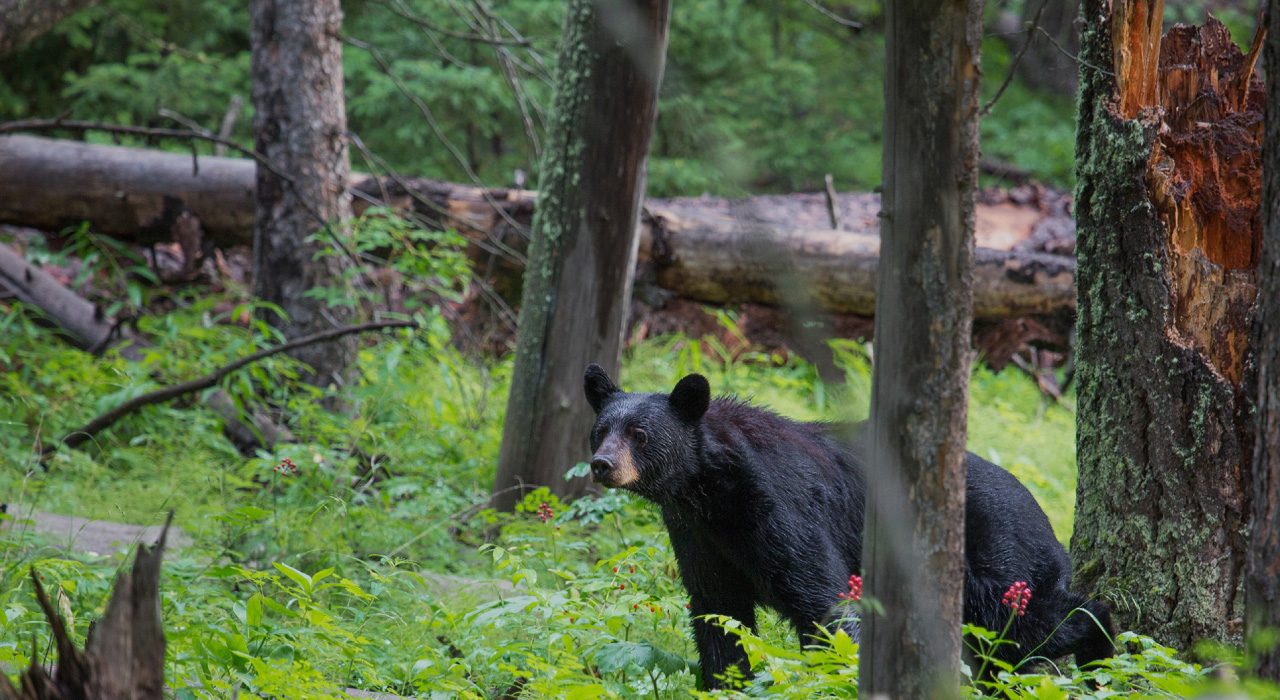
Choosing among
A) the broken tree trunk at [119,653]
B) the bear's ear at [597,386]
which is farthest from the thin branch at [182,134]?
the broken tree trunk at [119,653]

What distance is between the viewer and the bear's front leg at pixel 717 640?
9.96 ft

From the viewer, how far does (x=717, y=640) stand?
3160 millimetres

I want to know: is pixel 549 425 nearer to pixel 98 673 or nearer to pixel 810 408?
pixel 810 408

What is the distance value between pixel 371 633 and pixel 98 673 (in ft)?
5.12

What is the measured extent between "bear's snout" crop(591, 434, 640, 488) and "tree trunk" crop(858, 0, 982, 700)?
146cm

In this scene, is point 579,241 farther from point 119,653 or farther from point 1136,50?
point 119,653

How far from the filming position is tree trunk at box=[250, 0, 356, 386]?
6070 mm

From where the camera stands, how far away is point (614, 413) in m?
3.46

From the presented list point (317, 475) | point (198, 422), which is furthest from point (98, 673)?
point (198, 422)

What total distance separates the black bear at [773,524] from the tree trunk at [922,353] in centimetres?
137

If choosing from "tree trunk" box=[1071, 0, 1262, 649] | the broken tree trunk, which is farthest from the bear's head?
the broken tree trunk

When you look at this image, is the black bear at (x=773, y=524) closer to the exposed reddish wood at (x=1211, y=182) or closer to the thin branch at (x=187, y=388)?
the exposed reddish wood at (x=1211, y=182)

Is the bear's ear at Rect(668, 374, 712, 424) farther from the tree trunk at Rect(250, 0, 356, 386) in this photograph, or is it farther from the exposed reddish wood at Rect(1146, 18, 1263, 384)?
the tree trunk at Rect(250, 0, 356, 386)

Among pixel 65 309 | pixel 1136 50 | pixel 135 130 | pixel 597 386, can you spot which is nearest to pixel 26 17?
pixel 135 130
